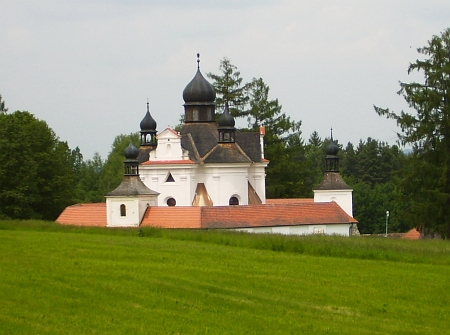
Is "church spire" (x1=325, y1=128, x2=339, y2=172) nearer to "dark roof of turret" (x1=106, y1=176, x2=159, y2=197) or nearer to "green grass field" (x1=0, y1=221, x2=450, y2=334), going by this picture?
"dark roof of turret" (x1=106, y1=176, x2=159, y2=197)

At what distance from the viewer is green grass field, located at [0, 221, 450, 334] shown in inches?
677

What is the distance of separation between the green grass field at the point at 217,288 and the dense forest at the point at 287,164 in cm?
1311

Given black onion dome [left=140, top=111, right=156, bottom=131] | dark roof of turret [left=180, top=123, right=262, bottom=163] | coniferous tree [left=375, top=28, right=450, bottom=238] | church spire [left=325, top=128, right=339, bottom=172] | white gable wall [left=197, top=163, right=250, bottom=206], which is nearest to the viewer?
coniferous tree [left=375, top=28, right=450, bottom=238]

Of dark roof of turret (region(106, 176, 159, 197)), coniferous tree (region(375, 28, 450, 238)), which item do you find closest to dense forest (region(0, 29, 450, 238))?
coniferous tree (region(375, 28, 450, 238))

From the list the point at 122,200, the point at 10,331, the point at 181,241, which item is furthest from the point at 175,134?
the point at 10,331

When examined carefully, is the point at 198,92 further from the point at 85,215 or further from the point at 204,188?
the point at 85,215

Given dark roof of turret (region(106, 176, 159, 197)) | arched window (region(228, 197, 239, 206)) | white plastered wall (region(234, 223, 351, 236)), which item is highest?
dark roof of turret (region(106, 176, 159, 197))

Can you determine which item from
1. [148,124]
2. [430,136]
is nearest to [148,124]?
[148,124]

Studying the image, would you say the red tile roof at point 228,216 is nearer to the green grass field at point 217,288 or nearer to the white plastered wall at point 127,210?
the white plastered wall at point 127,210

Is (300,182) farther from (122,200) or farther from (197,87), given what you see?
(122,200)

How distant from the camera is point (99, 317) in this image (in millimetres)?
17031

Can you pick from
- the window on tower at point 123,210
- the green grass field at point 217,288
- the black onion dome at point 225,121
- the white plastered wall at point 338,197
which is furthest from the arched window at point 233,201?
the green grass field at point 217,288

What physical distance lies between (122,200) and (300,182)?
28134mm

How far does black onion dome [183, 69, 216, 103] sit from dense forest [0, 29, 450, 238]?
901 centimetres
